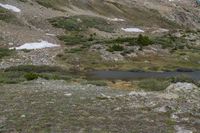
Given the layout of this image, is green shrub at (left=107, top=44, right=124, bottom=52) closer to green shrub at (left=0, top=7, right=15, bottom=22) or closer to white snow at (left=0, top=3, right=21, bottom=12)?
green shrub at (left=0, top=7, right=15, bottom=22)

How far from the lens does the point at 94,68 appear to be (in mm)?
64188

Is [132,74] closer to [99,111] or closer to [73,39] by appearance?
[73,39]

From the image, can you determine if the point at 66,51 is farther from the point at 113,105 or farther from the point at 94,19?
the point at 113,105

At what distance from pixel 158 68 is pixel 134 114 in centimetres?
4321

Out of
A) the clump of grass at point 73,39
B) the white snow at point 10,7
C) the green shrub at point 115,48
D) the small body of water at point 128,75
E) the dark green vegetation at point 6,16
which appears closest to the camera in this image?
the small body of water at point 128,75

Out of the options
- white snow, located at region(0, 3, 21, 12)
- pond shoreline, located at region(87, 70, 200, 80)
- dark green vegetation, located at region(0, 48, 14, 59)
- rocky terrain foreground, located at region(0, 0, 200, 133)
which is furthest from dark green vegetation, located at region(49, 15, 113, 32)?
pond shoreline, located at region(87, 70, 200, 80)

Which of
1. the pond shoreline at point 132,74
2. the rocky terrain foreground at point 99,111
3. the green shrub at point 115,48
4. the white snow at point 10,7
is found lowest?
the white snow at point 10,7

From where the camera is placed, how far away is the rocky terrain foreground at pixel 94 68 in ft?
75.9

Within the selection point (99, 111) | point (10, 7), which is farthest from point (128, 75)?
point (10, 7)

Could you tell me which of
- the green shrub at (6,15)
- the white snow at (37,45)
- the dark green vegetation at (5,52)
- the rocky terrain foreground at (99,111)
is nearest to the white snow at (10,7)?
the green shrub at (6,15)

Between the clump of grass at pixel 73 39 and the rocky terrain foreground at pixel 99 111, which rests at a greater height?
the rocky terrain foreground at pixel 99 111

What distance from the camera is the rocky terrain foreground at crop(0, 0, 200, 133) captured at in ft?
75.9

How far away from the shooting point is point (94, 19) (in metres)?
114

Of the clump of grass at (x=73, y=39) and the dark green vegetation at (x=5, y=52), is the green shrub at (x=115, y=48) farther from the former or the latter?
the dark green vegetation at (x=5, y=52)
